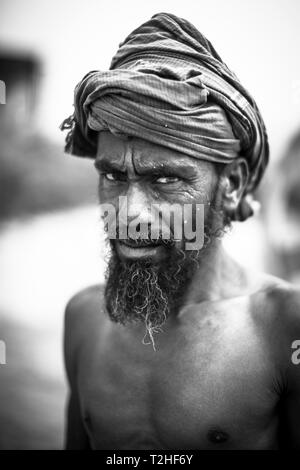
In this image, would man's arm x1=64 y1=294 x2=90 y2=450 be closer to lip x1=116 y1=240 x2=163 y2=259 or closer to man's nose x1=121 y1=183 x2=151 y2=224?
lip x1=116 y1=240 x2=163 y2=259

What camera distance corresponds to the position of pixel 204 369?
1.72m

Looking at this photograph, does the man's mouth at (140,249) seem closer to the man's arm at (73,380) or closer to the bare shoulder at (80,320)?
the bare shoulder at (80,320)

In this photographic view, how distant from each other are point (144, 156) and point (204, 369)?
0.78 meters

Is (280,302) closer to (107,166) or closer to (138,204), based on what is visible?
(138,204)

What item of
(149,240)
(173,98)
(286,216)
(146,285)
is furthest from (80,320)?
(286,216)

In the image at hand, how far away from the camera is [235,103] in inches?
65.6

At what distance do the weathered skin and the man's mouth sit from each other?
16cm

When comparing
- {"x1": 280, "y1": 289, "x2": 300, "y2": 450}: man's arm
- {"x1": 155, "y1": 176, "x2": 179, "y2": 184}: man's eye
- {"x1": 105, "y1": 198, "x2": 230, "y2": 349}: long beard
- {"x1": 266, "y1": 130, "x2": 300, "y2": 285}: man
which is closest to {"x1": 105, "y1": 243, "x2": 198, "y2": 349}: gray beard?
{"x1": 105, "y1": 198, "x2": 230, "y2": 349}: long beard

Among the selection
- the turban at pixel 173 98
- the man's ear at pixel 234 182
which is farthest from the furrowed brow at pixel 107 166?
the man's ear at pixel 234 182

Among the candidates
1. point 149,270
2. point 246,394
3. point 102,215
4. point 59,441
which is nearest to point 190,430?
point 246,394

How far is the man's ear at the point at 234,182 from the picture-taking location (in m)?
1.80

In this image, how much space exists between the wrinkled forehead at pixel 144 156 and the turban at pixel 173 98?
33mm
